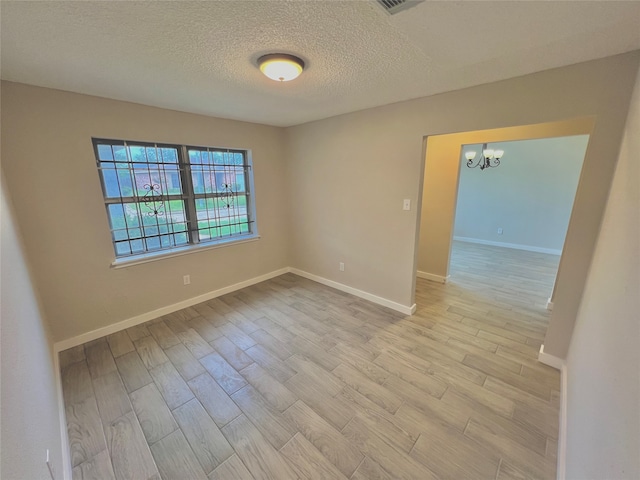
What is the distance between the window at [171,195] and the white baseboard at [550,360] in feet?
11.5

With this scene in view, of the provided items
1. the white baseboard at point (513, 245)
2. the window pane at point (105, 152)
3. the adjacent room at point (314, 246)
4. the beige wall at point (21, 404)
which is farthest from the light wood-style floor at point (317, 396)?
the white baseboard at point (513, 245)

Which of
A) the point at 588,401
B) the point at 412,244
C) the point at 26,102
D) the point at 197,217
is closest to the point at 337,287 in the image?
the point at 412,244

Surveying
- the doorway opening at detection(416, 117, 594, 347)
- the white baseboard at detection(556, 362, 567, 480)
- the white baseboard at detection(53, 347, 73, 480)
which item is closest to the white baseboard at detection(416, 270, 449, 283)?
the doorway opening at detection(416, 117, 594, 347)

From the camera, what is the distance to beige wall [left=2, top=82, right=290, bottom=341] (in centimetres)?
201

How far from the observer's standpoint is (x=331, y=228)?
3570mm

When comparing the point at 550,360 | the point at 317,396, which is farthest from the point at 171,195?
the point at 550,360

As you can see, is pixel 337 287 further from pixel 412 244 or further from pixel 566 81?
pixel 566 81

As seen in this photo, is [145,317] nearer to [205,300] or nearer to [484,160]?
[205,300]

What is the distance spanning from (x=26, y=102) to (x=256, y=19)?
213 centimetres

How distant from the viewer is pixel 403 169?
106 inches

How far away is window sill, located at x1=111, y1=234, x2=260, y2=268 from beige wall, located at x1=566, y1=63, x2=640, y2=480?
3.44 meters

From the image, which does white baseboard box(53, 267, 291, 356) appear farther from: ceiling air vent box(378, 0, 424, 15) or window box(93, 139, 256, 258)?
ceiling air vent box(378, 0, 424, 15)

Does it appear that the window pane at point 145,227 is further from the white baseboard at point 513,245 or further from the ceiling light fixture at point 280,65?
the white baseboard at point 513,245

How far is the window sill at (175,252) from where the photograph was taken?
8.55 ft
